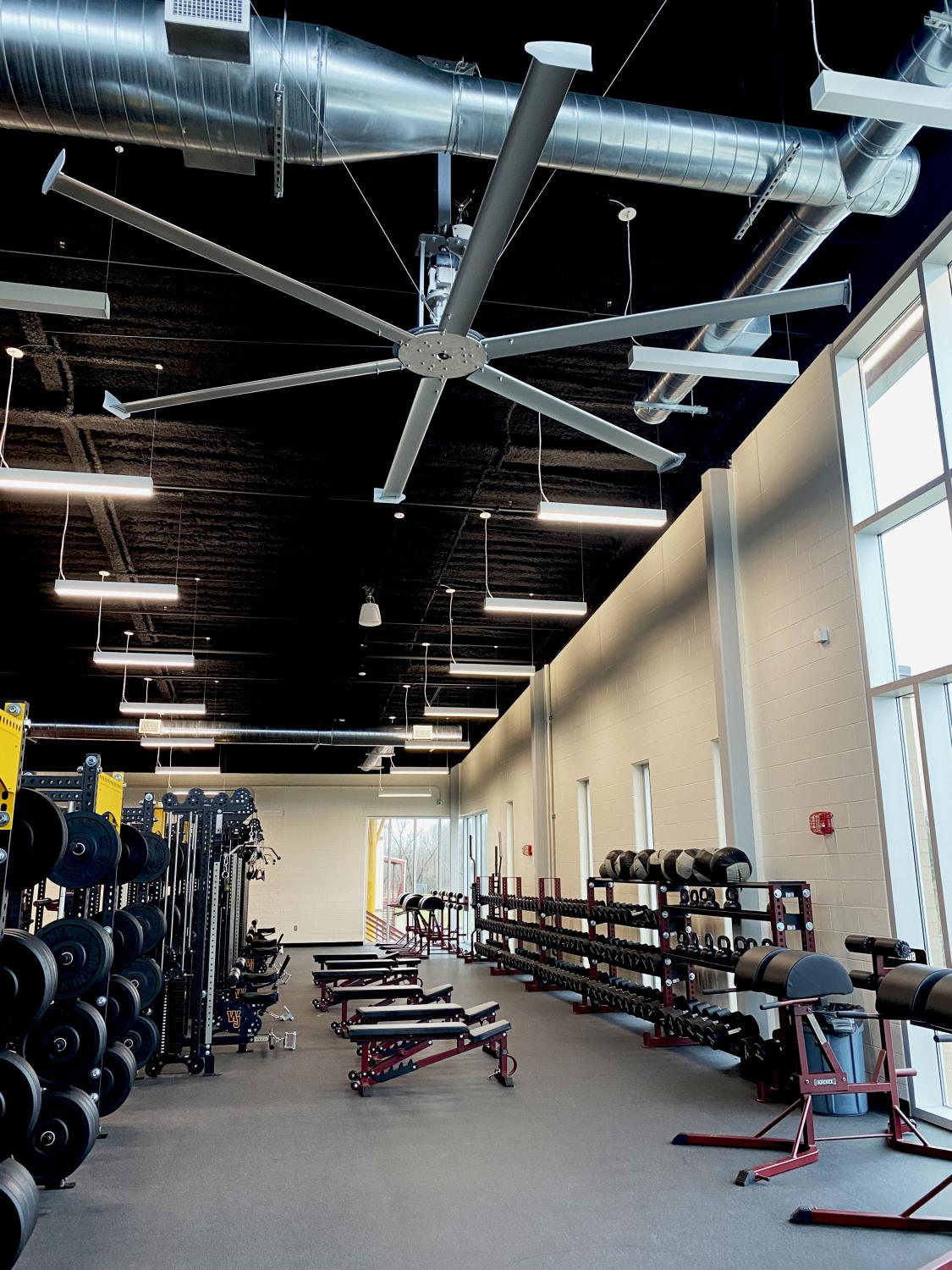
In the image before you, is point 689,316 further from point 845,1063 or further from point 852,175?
point 845,1063

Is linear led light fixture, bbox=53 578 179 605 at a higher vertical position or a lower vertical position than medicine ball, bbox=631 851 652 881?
higher

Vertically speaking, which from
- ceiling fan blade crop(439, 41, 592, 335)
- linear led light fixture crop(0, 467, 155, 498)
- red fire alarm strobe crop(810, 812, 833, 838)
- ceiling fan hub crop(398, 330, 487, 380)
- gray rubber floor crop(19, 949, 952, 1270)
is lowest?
gray rubber floor crop(19, 949, 952, 1270)

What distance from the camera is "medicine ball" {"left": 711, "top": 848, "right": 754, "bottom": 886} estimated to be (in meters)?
6.23

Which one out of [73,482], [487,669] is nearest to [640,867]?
[487,669]

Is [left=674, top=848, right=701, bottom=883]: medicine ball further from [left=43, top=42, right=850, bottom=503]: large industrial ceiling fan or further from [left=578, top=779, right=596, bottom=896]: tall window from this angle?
[left=578, top=779, right=596, bottom=896]: tall window

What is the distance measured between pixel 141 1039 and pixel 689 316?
5457 millimetres

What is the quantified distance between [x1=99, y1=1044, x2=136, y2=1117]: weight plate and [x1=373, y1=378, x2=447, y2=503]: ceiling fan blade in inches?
130

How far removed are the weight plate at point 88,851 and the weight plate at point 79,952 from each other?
196 mm

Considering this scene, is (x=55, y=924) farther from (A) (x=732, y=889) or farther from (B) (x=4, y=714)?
(A) (x=732, y=889)

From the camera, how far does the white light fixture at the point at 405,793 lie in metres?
18.7

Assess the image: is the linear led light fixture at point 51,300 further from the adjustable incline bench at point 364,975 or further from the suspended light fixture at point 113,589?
the adjustable incline bench at point 364,975

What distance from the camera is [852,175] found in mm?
3910

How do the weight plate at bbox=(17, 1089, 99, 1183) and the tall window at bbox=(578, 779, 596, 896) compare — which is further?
the tall window at bbox=(578, 779, 596, 896)

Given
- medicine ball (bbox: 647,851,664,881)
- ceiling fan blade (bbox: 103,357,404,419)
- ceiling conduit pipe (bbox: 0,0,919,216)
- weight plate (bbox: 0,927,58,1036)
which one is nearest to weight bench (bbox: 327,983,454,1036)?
medicine ball (bbox: 647,851,664,881)
